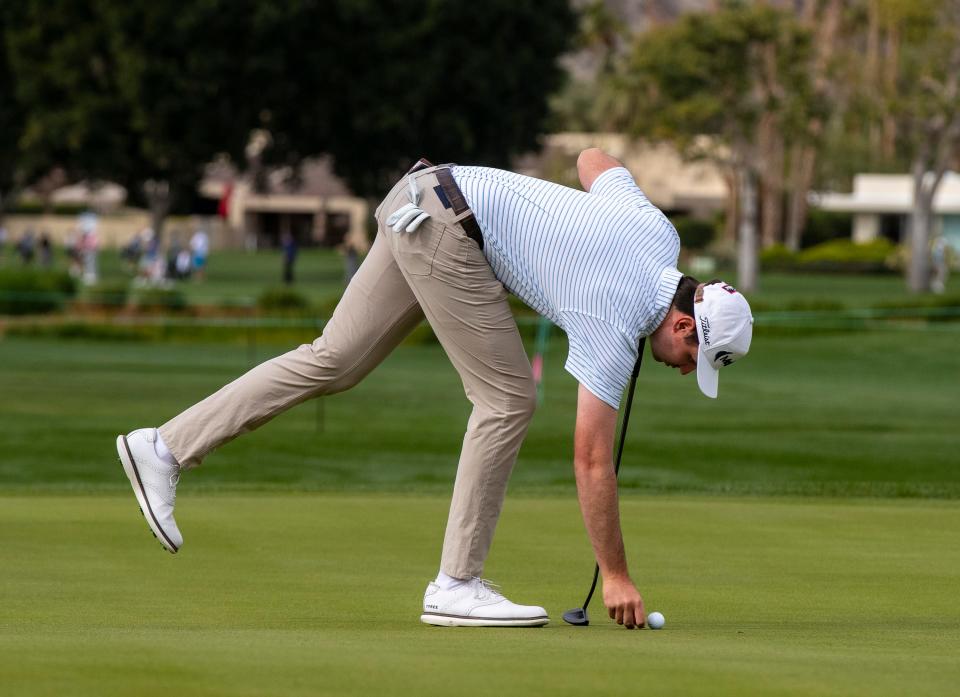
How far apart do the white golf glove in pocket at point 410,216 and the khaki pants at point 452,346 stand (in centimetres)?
3

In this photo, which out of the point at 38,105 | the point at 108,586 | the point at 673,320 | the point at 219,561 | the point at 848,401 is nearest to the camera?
the point at 673,320

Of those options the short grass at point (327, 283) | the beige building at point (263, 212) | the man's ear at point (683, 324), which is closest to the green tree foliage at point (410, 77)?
the short grass at point (327, 283)

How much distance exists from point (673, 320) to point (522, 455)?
10.9 meters

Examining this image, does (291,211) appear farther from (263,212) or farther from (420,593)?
(420,593)

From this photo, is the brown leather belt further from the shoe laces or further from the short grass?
the short grass

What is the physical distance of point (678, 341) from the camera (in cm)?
539

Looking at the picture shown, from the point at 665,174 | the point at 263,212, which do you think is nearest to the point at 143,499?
the point at 665,174

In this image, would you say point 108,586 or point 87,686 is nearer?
point 87,686

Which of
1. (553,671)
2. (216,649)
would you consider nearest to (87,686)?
(216,649)

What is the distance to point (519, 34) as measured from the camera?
201 feet

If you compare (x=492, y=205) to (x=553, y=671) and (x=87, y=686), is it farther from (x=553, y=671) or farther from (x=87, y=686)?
(x=87, y=686)

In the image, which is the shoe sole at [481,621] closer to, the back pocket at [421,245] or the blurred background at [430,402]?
the blurred background at [430,402]

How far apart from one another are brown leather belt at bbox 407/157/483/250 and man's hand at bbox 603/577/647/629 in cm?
116

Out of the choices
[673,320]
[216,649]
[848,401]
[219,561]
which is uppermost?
[673,320]
